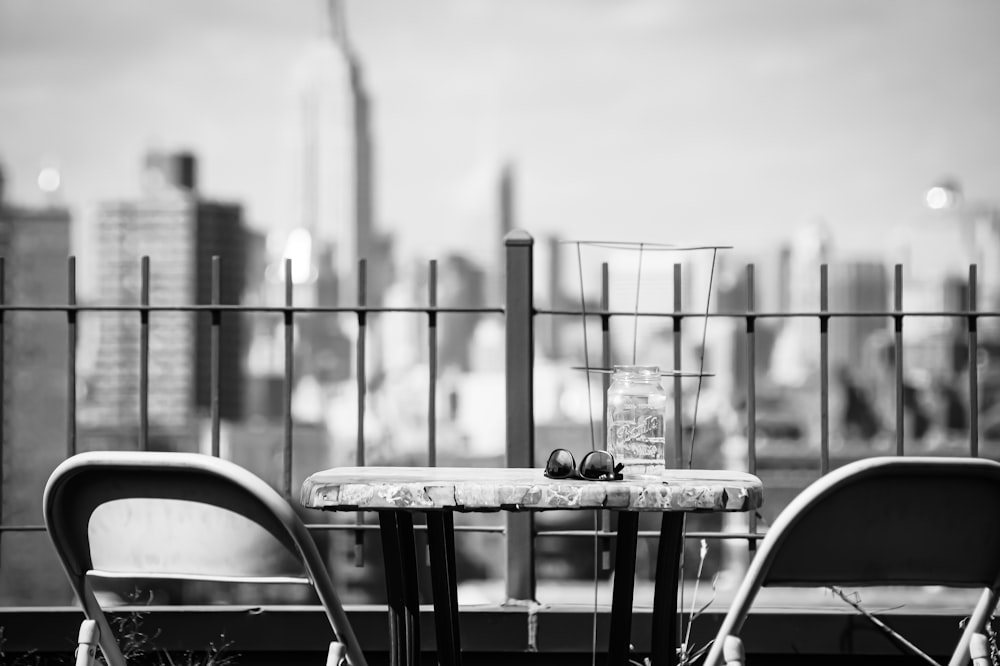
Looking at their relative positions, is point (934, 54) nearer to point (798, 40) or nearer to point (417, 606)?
point (798, 40)

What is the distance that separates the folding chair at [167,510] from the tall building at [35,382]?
49.2 meters

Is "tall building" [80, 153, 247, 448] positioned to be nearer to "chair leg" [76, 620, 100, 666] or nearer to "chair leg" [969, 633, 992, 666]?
"chair leg" [76, 620, 100, 666]

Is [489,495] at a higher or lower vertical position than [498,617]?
higher

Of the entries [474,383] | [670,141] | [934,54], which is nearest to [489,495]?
[474,383]

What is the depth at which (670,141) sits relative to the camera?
339ft

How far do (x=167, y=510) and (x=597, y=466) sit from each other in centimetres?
82

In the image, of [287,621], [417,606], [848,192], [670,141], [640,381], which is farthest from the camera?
[670,141]

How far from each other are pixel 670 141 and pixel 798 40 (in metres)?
19.6

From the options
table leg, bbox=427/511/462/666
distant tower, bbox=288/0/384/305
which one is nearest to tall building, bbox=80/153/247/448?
distant tower, bbox=288/0/384/305

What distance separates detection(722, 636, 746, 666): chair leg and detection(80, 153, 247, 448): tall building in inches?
3048

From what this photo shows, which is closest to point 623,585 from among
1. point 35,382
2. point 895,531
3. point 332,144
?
point 895,531

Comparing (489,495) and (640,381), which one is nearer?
(489,495)

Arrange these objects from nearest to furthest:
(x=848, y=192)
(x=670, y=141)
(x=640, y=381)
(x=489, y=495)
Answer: (x=489, y=495) < (x=640, y=381) < (x=848, y=192) < (x=670, y=141)

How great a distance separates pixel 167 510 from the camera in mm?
1733
